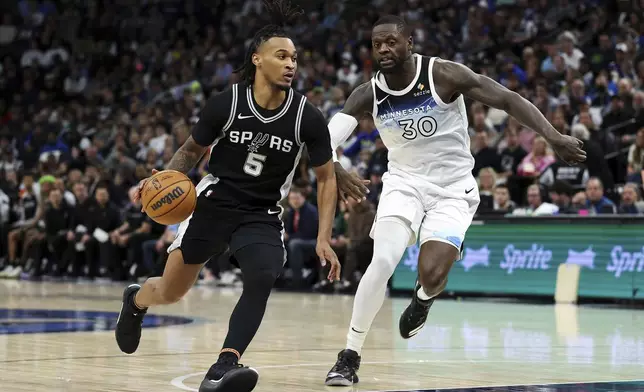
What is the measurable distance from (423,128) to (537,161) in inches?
366

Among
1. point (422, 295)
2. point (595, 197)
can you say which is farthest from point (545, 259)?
point (422, 295)

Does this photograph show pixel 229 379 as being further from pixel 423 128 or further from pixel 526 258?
pixel 526 258

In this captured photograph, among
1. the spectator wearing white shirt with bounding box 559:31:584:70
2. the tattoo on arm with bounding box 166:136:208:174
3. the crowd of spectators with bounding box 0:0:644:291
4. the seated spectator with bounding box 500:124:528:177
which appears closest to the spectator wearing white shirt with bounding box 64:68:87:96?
the crowd of spectators with bounding box 0:0:644:291

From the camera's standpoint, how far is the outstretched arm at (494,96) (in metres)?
7.06

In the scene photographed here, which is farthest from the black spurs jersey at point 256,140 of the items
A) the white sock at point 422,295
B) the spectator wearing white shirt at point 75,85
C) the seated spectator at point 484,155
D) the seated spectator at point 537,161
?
the spectator wearing white shirt at point 75,85

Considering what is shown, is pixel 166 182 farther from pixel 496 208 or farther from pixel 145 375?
pixel 496 208

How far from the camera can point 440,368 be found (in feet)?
25.5

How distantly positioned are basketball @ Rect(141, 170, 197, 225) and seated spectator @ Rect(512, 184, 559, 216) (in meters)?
9.78

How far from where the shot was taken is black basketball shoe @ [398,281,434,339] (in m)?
7.88

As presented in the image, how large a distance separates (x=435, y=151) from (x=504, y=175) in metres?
9.22

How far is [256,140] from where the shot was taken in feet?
21.2

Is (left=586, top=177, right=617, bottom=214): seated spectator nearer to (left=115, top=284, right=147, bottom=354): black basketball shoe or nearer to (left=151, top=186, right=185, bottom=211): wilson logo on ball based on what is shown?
(left=115, top=284, right=147, bottom=354): black basketball shoe

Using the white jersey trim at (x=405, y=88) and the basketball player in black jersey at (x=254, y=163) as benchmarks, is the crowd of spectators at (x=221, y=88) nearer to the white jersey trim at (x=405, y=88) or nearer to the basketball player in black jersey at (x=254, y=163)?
the white jersey trim at (x=405, y=88)

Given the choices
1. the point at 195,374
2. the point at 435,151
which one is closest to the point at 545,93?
the point at 435,151
